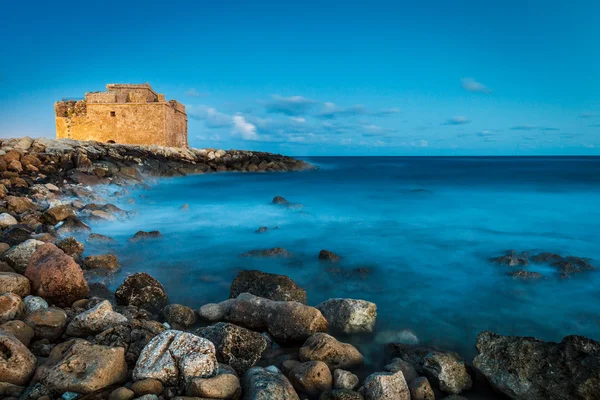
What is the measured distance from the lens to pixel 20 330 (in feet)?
9.56

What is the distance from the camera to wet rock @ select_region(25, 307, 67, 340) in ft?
10.1

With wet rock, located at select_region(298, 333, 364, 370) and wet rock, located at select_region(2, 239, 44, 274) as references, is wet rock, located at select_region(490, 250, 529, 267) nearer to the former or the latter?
wet rock, located at select_region(298, 333, 364, 370)

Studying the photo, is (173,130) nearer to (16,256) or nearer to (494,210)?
(494,210)

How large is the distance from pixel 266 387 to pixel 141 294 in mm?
2155

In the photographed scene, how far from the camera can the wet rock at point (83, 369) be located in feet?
7.70

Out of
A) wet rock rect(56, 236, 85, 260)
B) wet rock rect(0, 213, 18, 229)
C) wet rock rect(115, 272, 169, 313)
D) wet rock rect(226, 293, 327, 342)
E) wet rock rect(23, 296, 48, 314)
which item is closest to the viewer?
wet rock rect(23, 296, 48, 314)

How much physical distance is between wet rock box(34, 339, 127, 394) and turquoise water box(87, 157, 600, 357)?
6.29 feet

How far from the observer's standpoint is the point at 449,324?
414cm

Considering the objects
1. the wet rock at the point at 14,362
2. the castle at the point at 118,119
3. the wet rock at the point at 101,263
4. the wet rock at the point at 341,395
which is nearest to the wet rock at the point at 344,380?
the wet rock at the point at 341,395

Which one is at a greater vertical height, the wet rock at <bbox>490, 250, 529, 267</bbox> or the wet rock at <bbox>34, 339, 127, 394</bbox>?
the wet rock at <bbox>34, 339, 127, 394</bbox>

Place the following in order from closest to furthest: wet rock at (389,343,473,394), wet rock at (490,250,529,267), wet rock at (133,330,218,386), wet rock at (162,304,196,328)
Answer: wet rock at (133,330,218,386)
wet rock at (389,343,473,394)
wet rock at (162,304,196,328)
wet rock at (490,250,529,267)

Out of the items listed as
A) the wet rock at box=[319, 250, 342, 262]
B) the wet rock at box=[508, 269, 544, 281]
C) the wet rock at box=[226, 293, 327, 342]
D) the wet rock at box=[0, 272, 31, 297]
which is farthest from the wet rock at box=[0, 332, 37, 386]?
the wet rock at box=[508, 269, 544, 281]

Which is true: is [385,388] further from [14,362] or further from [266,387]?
[14,362]

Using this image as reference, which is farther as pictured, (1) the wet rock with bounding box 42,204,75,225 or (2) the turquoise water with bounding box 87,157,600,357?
(1) the wet rock with bounding box 42,204,75,225
